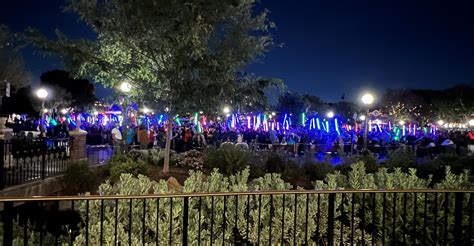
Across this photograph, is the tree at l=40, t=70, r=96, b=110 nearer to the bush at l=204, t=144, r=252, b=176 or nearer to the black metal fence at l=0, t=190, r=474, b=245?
the bush at l=204, t=144, r=252, b=176

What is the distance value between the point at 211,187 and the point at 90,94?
204ft

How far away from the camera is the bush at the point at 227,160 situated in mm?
12570

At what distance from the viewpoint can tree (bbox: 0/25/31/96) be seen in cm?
2441

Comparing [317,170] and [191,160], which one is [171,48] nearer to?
[191,160]

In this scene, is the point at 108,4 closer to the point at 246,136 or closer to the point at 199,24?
the point at 199,24

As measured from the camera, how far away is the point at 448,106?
64.1m

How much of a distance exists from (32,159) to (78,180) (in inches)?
121

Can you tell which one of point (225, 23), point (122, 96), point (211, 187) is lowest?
point (211, 187)

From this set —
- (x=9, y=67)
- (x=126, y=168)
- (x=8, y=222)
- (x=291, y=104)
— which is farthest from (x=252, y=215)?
(x=291, y=104)

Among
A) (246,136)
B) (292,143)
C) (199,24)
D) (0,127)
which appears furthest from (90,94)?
(199,24)

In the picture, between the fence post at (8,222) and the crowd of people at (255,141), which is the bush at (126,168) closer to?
the crowd of people at (255,141)

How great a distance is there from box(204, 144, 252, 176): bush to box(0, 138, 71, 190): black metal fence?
457cm

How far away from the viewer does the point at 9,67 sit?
30.0 meters

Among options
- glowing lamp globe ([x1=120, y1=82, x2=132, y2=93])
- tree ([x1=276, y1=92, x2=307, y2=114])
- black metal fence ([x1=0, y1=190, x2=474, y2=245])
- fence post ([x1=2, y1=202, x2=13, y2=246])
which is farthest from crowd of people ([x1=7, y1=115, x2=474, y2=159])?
tree ([x1=276, y1=92, x2=307, y2=114])
